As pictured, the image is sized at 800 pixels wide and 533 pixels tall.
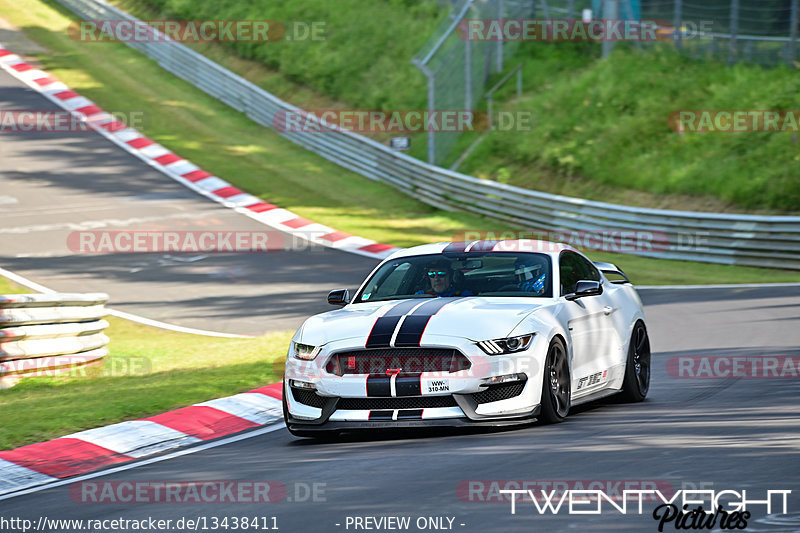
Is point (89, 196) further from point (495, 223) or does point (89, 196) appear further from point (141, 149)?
point (495, 223)

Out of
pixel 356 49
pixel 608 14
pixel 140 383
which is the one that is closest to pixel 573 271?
pixel 140 383

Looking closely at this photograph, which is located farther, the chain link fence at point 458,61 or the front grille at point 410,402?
the chain link fence at point 458,61

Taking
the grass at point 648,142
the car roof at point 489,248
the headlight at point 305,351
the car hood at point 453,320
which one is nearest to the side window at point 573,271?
the car roof at point 489,248

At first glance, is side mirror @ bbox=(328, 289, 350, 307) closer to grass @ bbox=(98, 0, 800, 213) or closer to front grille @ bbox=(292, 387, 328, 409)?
front grille @ bbox=(292, 387, 328, 409)

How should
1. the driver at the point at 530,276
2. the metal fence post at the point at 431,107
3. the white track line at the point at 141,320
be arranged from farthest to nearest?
1. the metal fence post at the point at 431,107
2. the white track line at the point at 141,320
3. the driver at the point at 530,276

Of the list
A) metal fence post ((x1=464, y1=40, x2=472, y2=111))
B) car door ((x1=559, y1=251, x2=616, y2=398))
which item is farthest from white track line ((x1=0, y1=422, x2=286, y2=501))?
metal fence post ((x1=464, y1=40, x2=472, y2=111))

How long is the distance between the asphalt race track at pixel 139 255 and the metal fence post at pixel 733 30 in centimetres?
1167

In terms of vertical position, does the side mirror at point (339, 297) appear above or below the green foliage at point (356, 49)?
below

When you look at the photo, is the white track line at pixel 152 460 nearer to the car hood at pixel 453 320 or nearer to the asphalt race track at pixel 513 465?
the asphalt race track at pixel 513 465

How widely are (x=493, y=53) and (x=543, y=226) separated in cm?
886

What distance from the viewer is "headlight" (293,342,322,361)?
8.55 metres

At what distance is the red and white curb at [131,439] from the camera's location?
320 inches

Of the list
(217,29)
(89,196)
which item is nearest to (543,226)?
(89,196)

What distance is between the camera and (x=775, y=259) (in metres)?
22.7
